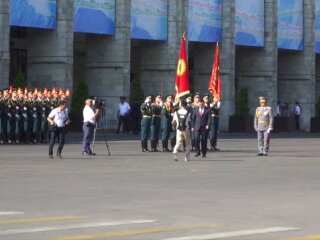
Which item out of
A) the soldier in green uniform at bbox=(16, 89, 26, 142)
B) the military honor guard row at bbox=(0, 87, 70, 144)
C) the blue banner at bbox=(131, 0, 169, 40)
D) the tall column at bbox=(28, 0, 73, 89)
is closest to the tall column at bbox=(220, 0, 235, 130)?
the blue banner at bbox=(131, 0, 169, 40)

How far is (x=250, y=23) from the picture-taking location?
6956 cm

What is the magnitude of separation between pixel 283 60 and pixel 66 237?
6392 centimetres

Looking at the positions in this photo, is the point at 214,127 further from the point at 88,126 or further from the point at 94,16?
the point at 94,16

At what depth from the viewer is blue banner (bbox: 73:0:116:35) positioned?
56781 mm

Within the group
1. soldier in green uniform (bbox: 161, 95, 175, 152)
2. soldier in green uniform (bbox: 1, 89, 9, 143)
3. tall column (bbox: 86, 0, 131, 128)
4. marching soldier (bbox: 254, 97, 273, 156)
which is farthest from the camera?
tall column (bbox: 86, 0, 131, 128)

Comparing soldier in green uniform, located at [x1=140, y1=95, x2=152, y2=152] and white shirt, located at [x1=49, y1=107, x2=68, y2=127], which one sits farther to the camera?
soldier in green uniform, located at [x1=140, y1=95, x2=152, y2=152]

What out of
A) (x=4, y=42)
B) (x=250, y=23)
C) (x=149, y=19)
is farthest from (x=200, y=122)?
(x=250, y=23)

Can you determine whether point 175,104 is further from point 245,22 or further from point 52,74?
point 245,22

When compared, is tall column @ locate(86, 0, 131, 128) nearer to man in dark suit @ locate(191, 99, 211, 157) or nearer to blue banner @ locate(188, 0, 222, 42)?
blue banner @ locate(188, 0, 222, 42)

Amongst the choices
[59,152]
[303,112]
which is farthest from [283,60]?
[59,152]

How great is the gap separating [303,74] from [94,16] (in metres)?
21.6

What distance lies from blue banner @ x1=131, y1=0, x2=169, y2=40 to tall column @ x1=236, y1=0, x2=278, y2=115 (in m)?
9.62

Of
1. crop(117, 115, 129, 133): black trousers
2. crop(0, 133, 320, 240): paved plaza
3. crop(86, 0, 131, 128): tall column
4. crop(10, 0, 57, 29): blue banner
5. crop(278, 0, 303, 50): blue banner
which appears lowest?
crop(0, 133, 320, 240): paved plaza

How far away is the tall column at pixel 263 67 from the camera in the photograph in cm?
7088
